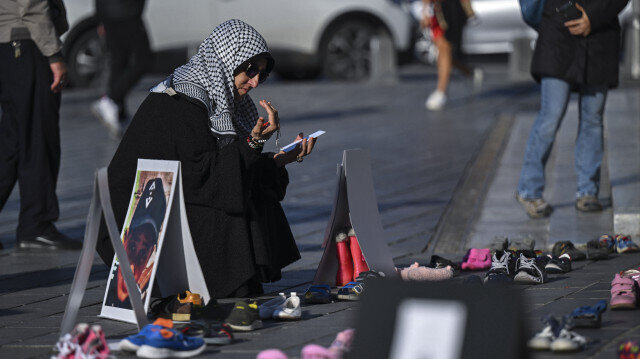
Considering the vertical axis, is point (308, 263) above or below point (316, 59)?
above

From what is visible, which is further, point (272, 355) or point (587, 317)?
point (587, 317)

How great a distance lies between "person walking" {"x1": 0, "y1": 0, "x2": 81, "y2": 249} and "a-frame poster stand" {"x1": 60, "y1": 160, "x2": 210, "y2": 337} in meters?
1.84

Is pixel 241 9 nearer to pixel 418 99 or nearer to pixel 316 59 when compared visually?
pixel 316 59

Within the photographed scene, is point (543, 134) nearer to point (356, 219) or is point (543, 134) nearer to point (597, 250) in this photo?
point (597, 250)

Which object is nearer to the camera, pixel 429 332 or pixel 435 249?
pixel 429 332

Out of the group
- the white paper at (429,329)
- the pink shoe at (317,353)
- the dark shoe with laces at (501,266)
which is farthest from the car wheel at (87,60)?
the white paper at (429,329)

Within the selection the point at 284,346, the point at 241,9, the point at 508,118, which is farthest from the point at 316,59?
the point at 284,346

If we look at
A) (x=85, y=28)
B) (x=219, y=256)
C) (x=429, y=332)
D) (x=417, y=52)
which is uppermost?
(x=429, y=332)

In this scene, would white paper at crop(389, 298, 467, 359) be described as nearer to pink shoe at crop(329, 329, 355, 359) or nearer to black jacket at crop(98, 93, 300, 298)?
pink shoe at crop(329, 329, 355, 359)

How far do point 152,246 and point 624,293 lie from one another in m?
1.87

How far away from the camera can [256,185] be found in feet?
16.1

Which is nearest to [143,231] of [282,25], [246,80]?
[246,80]

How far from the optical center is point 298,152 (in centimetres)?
484

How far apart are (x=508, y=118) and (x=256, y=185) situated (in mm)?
7348
